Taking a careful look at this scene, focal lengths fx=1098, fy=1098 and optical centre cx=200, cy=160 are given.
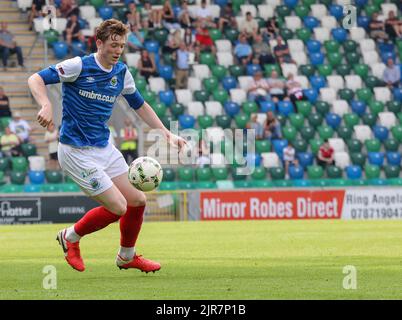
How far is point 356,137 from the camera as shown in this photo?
30.3 m

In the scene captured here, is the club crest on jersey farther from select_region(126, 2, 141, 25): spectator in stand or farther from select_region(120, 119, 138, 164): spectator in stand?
select_region(126, 2, 141, 25): spectator in stand

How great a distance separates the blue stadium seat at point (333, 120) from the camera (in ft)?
99.2

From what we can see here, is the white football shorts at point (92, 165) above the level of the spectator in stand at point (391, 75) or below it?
below

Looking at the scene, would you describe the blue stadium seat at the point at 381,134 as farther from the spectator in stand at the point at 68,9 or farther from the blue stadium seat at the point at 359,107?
the spectator in stand at the point at 68,9

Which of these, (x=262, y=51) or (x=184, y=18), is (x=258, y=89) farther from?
(x=184, y=18)

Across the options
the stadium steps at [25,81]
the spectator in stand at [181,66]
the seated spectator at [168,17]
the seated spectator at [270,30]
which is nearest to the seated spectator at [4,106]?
the stadium steps at [25,81]

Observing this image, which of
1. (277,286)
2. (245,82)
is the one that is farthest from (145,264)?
(245,82)

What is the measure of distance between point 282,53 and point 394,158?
4.36m

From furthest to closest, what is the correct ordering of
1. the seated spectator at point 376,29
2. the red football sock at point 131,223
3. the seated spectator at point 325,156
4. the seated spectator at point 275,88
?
1. the seated spectator at point 376,29
2. the seated spectator at point 275,88
3. the seated spectator at point 325,156
4. the red football sock at point 131,223

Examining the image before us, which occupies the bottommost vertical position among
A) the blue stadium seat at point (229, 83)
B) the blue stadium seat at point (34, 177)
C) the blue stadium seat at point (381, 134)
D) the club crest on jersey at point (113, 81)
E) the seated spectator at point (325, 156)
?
the blue stadium seat at point (34, 177)

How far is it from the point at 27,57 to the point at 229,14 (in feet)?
20.8

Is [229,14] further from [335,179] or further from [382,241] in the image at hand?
[382,241]

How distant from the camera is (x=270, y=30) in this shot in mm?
31188

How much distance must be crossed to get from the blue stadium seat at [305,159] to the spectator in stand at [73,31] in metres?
6.37
